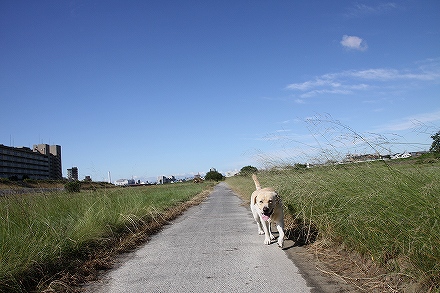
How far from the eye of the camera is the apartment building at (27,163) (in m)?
94.8

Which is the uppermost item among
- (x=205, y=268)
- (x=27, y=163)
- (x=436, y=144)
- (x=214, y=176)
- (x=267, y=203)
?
(x=27, y=163)

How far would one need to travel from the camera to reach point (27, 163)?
109125 mm

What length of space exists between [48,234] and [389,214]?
207 inches

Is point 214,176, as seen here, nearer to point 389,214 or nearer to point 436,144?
point 436,144

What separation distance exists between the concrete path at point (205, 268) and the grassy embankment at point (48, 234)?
0.76 m

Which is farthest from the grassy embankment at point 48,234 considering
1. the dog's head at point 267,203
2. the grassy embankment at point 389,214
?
the grassy embankment at point 389,214

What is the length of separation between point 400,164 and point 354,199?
38.6 inches

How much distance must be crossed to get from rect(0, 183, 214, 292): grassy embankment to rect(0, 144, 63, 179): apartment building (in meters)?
80.4

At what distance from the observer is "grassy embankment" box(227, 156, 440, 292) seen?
3.48 metres

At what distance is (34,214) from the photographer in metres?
6.88

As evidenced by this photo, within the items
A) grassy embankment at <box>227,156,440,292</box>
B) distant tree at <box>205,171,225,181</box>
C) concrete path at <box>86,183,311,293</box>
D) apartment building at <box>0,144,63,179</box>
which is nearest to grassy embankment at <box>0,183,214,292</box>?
concrete path at <box>86,183,311,293</box>

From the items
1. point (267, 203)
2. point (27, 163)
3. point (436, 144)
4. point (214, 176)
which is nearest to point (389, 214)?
point (436, 144)

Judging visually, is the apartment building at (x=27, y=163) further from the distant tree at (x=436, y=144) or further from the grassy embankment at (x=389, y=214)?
the distant tree at (x=436, y=144)

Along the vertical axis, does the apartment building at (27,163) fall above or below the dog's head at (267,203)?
above
